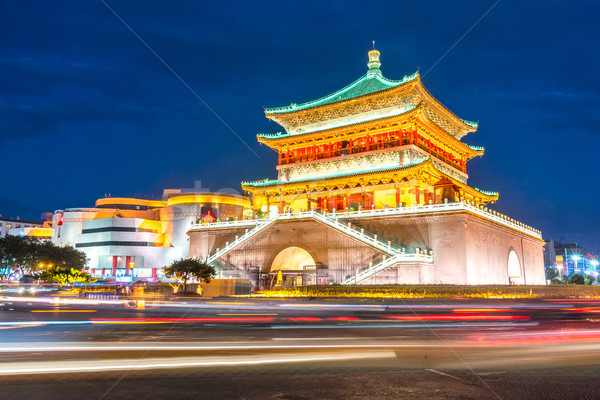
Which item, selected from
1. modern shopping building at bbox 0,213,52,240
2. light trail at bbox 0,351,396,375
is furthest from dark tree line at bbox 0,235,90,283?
light trail at bbox 0,351,396,375

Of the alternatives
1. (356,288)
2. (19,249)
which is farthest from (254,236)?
(19,249)

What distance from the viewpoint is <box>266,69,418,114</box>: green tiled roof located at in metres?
42.4

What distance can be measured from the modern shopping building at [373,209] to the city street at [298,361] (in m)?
20.1

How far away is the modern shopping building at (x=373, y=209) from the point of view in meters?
31.9

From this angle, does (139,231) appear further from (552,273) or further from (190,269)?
(552,273)

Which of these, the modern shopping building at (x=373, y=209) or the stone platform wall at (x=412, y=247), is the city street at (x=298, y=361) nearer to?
the stone platform wall at (x=412, y=247)

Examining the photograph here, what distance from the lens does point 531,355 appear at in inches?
305

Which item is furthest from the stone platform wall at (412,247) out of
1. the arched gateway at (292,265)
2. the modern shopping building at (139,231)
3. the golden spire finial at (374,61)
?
the modern shopping building at (139,231)

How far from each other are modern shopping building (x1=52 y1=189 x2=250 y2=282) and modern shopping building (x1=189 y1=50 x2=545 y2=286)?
767 inches

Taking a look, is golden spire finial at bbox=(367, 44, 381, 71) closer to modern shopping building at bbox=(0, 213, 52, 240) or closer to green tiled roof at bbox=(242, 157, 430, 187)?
green tiled roof at bbox=(242, 157, 430, 187)

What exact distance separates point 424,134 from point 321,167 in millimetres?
9533

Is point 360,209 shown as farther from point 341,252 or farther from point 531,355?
point 531,355

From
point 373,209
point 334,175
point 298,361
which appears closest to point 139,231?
point 334,175

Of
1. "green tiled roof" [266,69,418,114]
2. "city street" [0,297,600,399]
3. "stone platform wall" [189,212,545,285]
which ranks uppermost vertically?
"green tiled roof" [266,69,418,114]
